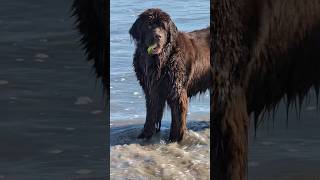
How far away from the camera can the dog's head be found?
83.4 inches

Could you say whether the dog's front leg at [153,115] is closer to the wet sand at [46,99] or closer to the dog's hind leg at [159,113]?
the dog's hind leg at [159,113]

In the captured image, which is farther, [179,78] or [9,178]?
[179,78]

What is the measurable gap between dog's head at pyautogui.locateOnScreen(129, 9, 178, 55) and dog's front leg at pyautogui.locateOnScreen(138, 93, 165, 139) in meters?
0.18

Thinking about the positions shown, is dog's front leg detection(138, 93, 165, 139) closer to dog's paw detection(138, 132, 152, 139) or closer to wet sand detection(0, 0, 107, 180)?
dog's paw detection(138, 132, 152, 139)

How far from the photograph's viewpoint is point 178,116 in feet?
7.09

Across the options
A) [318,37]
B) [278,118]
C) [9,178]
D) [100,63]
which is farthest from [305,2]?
[9,178]

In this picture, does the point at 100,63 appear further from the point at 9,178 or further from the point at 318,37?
the point at 318,37

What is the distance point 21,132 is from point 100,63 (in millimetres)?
327

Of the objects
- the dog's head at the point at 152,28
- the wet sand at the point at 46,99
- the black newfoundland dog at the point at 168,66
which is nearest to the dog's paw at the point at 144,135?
the black newfoundland dog at the point at 168,66

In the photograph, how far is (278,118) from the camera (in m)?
2.14

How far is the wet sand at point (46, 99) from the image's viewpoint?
6.61 feet

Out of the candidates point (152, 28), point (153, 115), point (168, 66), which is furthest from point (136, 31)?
point (153, 115)

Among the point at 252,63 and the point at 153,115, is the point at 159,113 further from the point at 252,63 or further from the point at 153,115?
the point at 252,63

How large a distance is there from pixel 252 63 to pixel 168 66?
282 millimetres
